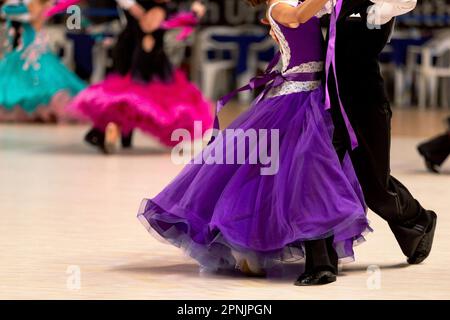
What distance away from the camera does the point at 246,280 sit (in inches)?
162

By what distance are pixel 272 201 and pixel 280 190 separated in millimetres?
46

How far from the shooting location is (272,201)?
4023 mm

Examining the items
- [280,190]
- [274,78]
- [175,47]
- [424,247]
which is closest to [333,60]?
[274,78]

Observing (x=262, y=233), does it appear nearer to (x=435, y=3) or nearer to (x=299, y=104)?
(x=299, y=104)

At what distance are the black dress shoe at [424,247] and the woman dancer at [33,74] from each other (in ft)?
19.1

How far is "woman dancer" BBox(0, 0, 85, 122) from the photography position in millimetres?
9836

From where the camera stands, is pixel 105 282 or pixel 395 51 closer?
pixel 105 282

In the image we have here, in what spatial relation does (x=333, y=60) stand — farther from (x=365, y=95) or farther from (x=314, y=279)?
(x=314, y=279)

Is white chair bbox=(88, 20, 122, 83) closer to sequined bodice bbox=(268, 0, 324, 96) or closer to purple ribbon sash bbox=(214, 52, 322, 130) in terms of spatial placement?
purple ribbon sash bbox=(214, 52, 322, 130)

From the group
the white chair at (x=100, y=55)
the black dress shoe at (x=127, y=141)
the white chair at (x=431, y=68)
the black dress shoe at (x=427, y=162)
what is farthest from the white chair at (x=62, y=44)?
the black dress shoe at (x=427, y=162)

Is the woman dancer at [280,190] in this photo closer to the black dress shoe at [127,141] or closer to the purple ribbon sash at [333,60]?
the purple ribbon sash at [333,60]

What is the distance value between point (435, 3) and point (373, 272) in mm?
9414

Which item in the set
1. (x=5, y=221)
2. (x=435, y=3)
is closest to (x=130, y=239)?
(x=5, y=221)


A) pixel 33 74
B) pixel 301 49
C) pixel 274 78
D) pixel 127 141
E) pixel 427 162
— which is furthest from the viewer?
pixel 33 74
